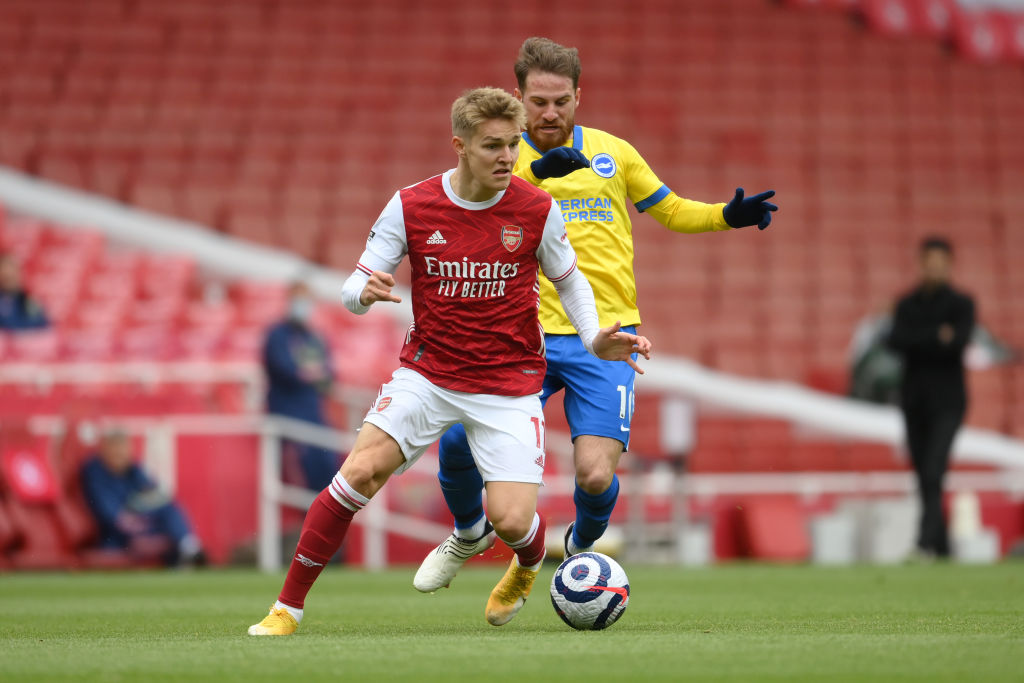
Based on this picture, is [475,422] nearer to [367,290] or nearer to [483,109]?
[367,290]

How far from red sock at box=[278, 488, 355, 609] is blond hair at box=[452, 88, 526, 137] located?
133cm

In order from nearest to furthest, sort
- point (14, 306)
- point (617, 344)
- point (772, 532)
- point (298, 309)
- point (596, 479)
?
1. point (617, 344)
2. point (596, 479)
3. point (298, 309)
4. point (772, 532)
5. point (14, 306)

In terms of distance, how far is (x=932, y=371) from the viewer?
427 inches

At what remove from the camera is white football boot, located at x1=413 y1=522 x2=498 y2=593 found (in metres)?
6.00

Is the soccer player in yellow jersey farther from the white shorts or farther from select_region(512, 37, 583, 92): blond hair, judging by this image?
the white shorts

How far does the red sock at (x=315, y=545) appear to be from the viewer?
5125 mm

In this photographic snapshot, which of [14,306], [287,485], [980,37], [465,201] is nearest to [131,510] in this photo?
[287,485]

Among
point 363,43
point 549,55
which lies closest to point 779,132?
point 363,43

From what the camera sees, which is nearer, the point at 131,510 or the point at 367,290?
the point at 367,290

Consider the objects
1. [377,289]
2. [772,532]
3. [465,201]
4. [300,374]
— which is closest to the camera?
[377,289]

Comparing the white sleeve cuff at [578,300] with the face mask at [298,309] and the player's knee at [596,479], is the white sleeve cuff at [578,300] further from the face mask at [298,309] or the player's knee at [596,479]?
the face mask at [298,309]

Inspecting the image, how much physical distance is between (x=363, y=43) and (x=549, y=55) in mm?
15357

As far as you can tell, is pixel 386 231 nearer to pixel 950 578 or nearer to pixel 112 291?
pixel 950 578

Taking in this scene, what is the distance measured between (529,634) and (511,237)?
1.38 m
